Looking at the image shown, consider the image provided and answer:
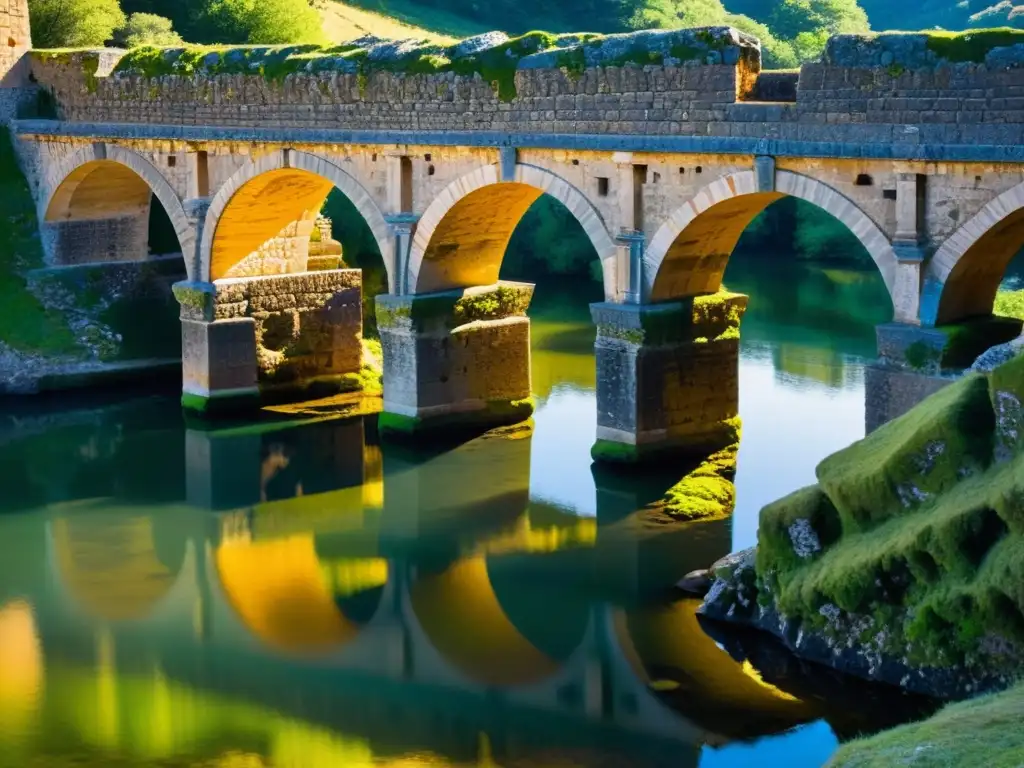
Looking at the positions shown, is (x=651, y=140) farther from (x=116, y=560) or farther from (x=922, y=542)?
(x=922, y=542)

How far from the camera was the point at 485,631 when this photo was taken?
15859 mm

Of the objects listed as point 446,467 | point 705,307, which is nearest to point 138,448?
point 446,467

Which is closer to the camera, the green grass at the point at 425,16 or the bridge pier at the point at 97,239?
the bridge pier at the point at 97,239

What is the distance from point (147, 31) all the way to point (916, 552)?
82.8 feet

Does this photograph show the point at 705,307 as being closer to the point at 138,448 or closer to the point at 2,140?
the point at 138,448

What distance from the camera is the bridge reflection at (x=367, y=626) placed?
528 inches

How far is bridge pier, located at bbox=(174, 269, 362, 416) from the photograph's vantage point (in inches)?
992

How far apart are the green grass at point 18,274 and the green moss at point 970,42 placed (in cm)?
1569

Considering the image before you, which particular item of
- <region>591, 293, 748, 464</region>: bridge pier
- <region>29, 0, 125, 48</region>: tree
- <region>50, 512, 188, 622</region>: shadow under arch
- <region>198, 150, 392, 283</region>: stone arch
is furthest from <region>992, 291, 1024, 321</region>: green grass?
<region>29, 0, 125, 48</region>: tree

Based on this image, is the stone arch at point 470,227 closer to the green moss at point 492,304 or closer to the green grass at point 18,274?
the green moss at point 492,304

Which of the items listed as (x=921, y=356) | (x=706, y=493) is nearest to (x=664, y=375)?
(x=706, y=493)

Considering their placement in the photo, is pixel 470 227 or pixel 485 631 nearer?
pixel 485 631

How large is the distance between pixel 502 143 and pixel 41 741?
395 inches

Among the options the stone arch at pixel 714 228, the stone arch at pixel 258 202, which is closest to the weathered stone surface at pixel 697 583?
the stone arch at pixel 714 228
